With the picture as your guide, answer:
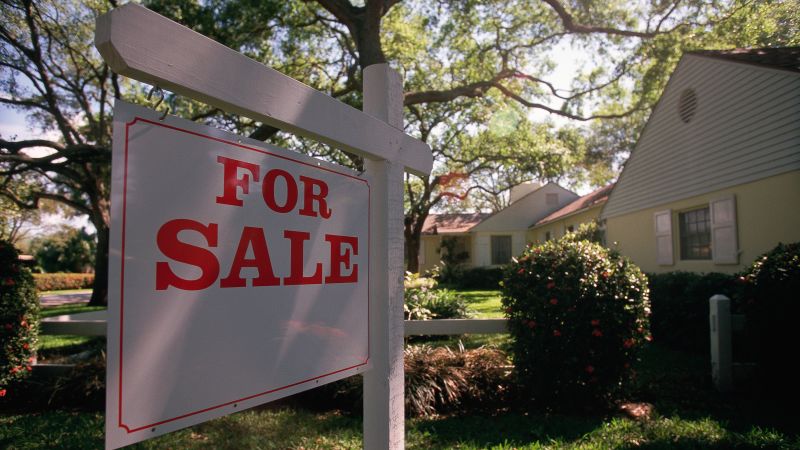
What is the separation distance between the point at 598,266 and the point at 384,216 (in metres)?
3.81

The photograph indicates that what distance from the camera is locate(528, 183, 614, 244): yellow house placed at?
62.5 ft

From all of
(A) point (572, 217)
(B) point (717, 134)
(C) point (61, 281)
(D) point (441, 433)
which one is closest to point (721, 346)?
(D) point (441, 433)

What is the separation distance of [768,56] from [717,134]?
1.59 meters

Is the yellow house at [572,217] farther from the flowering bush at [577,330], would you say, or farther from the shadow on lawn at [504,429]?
the shadow on lawn at [504,429]

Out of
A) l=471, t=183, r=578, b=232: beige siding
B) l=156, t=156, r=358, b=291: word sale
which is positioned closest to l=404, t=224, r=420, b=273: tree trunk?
l=471, t=183, r=578, b=232: beige siding

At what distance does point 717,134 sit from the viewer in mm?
9914

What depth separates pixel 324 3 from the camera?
10.5 meters

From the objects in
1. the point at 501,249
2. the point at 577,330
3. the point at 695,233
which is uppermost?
the point at 695,233

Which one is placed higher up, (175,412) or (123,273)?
(123,273)

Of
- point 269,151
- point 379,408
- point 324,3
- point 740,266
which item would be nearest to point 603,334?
point 379,408

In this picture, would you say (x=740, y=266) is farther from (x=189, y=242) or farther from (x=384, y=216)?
(x=189, y=242)

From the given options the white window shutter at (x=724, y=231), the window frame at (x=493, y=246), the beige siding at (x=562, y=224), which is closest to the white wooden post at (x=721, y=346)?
the white window shutter at (x=724, y=231)

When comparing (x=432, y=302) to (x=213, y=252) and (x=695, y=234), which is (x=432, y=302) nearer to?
(x=695, y=234)

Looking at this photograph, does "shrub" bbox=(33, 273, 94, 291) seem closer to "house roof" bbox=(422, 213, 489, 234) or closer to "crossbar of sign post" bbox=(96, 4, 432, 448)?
"house roof" bbox=(422, 213, 489, 234)
